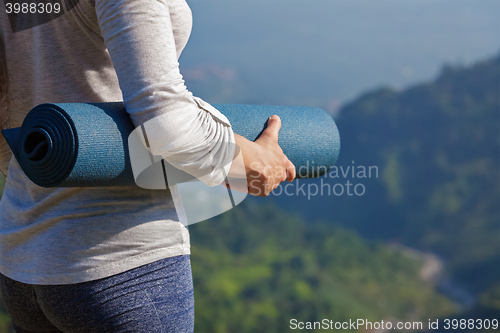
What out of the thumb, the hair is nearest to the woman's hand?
the thumb

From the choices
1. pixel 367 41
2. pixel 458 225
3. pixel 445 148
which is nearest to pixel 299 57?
pixel 367 41

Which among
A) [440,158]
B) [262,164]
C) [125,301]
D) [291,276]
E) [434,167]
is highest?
[262,164]

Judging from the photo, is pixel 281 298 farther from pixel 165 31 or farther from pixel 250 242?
pixel 165 31

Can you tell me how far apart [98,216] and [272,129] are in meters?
0.27

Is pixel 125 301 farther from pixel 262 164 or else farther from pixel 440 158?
pixel 440 158

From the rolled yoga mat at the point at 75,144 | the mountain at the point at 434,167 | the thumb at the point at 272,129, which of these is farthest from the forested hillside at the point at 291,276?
the rolled yoga mat at the point at 75,144

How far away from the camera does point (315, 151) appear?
73 cm

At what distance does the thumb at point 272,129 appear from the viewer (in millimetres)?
656

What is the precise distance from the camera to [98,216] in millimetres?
574

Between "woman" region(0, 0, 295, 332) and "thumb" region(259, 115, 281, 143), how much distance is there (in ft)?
0.10

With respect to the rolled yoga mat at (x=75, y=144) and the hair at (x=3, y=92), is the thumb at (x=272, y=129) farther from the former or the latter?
the hair at (x=3, y=92)

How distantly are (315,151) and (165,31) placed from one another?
34 cm

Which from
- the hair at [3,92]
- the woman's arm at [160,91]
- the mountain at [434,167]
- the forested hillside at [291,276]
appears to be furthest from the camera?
the mountain at [434,167]

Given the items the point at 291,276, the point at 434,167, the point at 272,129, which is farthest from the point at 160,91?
the point at 434,167
